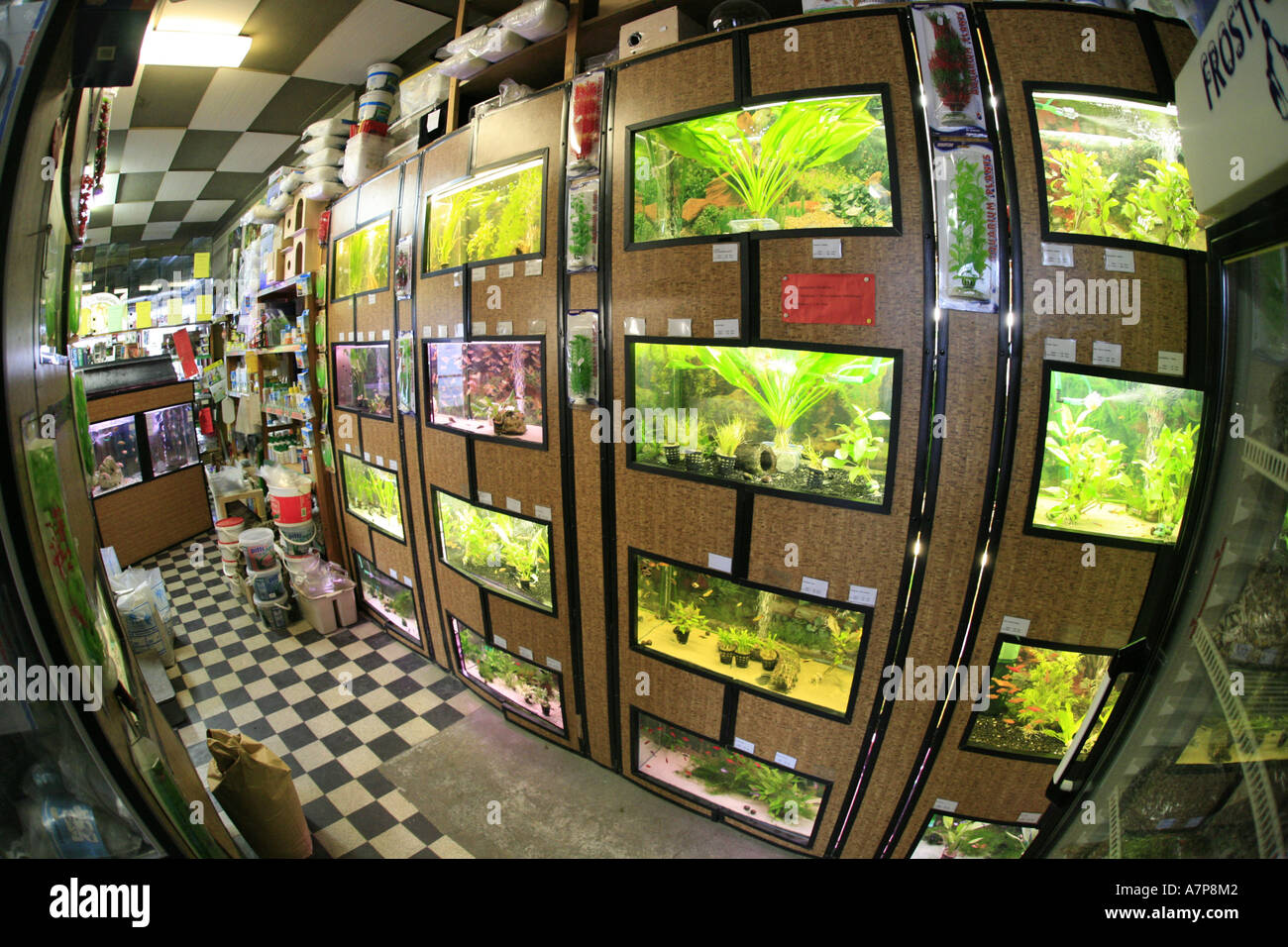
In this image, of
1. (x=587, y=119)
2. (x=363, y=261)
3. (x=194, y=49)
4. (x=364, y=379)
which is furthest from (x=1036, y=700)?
(x=194, y=49)

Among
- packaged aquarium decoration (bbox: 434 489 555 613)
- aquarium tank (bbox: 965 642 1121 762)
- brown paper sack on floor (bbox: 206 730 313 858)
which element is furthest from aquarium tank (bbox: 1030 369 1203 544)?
brown paper sack on floor (bbox: 206 730 313 858)

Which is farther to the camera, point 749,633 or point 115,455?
point 115,455

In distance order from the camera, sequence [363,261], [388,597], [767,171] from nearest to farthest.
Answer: [767,171] < [363,261] < [388,597]

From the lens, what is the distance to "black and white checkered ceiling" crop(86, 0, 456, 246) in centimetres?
266

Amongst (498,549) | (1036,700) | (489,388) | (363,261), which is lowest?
(1036,700)

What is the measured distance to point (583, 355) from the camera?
213cm

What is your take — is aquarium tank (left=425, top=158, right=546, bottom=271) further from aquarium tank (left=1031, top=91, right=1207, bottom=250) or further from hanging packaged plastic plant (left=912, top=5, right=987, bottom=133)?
aquarium tank (left=1031, top=91, right=1207, bottom=250)

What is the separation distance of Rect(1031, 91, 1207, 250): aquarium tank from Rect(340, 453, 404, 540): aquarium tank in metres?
3.70

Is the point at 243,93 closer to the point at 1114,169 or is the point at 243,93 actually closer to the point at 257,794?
the point at 257,794

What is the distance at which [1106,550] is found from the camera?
1506 millimetres

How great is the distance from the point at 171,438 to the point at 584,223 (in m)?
6.48

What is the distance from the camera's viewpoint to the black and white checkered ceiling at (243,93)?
105 inches

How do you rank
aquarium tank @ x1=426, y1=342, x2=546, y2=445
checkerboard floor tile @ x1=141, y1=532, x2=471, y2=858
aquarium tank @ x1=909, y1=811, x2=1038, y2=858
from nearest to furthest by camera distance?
aquarium tank @ x1=909, y1=811, x2=1038, y2=858 → checkerboard floor tile @ x1=141, y1=532, x2=471, y2=858 → aquarium tank @ x1=426, y1=342, x2=546, y2=445
